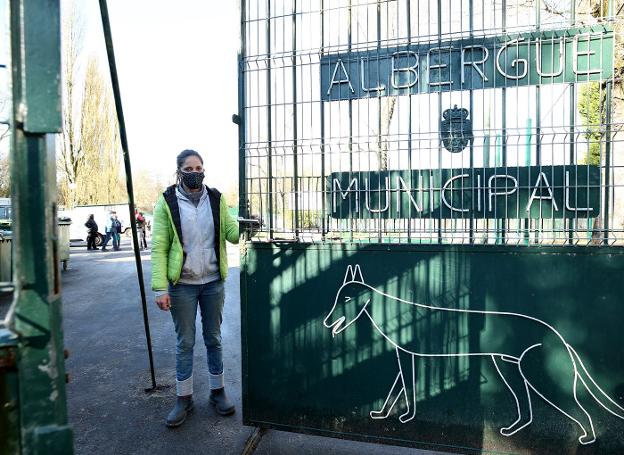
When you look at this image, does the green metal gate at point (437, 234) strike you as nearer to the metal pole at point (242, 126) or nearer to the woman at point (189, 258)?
the metal pole at point (242, 126)

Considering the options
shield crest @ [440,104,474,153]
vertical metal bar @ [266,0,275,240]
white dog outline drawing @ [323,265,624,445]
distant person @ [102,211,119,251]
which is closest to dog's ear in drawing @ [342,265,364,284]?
white dog outline drawing @ [323,265,624,445]

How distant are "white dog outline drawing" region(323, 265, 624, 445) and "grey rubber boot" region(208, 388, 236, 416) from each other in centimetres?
114

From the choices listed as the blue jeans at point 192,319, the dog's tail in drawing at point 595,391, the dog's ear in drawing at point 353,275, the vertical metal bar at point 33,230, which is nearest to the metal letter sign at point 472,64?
the dog's ear in drawing at point 353,275

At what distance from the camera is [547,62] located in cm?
253

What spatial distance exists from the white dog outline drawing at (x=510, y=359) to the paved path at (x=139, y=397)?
54 cm

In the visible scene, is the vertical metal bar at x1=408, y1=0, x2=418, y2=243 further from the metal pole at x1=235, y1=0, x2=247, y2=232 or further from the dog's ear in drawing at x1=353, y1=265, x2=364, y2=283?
the metal pole at x1=235, y1=0, x2=247, y2=232

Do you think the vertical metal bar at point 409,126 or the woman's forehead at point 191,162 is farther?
the woman's forehead at point 191,162

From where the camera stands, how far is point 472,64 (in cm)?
264

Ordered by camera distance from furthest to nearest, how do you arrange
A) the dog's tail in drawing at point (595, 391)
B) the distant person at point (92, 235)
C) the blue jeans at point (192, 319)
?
the distant person at point (92, 235), the blue jeans at point (192, 319), the dog's tail in drawing at point (595, 391)

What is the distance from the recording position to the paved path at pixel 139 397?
2.93 meters

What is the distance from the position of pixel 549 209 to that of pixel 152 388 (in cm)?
333

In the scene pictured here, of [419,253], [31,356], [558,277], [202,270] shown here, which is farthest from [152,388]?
[558,277]

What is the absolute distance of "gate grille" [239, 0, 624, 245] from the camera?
2494 mm

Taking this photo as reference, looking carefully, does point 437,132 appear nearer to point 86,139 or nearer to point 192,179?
point 192,179
